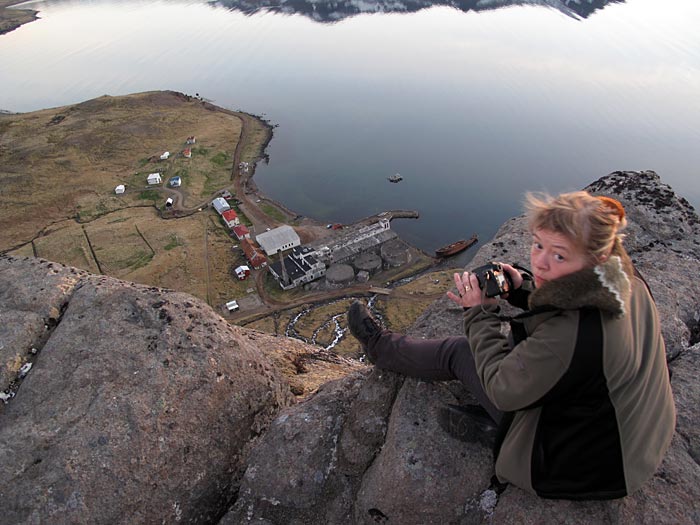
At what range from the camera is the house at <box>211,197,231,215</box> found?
53.0 meters

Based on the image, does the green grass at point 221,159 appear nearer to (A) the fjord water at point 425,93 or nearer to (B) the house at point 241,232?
(A) the fjord water at point 425,93

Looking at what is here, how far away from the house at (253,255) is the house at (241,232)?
83 centimetres

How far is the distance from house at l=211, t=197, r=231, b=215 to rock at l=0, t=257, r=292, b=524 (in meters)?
45.7

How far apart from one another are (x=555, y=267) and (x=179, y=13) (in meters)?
192

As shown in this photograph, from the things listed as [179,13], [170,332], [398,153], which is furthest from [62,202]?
[179,13]

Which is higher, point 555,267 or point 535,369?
point 555,267

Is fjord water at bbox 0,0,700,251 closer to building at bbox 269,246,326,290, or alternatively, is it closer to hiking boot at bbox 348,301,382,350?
building at bbox 269,246,326,290

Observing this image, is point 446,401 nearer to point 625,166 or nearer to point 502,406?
point 502,406

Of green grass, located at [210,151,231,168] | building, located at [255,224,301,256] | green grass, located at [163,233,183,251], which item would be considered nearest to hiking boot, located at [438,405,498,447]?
building, located at [255,224,301,256]

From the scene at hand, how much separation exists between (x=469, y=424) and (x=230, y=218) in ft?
158

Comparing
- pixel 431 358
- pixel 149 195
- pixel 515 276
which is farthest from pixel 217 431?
pixel 149 195

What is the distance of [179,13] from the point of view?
160 meters

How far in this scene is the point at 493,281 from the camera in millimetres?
5023

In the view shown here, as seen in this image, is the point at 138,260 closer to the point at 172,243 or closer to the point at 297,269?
the point at 172,243
